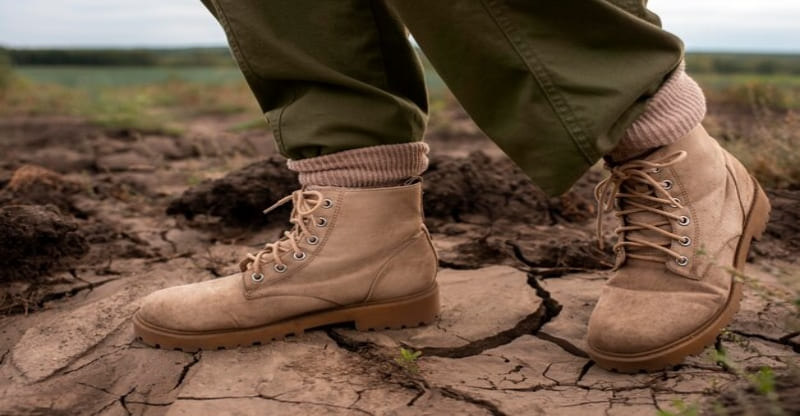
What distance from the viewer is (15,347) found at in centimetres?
164

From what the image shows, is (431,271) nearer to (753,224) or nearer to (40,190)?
(753,224)

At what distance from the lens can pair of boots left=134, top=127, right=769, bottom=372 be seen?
1.43 meters

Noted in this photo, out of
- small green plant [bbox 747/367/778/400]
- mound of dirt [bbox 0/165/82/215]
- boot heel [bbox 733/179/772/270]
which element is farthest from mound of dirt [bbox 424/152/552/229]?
small green plant [bbox 747/367/778/400]

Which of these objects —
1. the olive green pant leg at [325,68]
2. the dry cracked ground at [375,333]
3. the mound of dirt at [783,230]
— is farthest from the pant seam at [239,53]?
the mound of dirt at [783,230]

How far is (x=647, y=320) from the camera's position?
1.41m

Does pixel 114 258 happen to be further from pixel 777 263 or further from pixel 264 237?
pixel 777 263

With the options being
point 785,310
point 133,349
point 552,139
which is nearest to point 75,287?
point 133,349

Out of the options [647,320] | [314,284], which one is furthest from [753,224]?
[314,284]

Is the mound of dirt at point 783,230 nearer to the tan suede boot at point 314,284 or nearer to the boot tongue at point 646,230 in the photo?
the boot tongue at point 646,230

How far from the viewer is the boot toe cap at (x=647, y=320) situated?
4.58 feet

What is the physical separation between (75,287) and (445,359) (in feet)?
3.59

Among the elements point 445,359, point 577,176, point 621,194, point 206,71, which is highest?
point 577,176

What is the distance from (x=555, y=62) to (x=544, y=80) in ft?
0.11

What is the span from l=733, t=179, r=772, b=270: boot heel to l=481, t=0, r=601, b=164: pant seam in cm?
50
